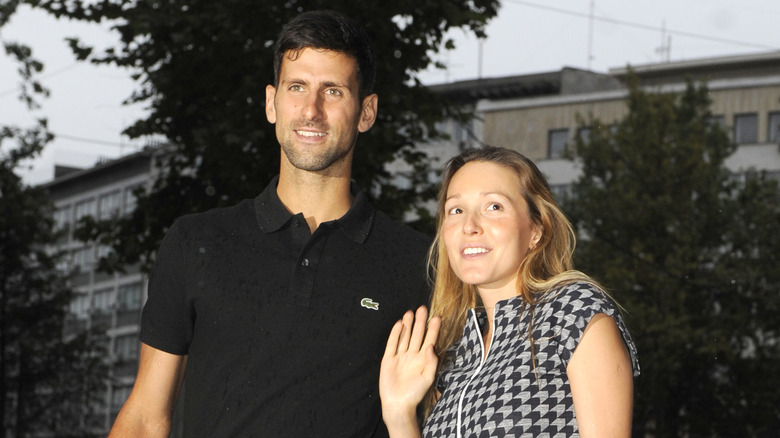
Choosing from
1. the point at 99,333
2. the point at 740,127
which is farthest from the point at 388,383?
the point at 740,127

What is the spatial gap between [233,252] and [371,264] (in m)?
0.50

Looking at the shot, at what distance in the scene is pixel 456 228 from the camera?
386 cm

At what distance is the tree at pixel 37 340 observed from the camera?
26969mm

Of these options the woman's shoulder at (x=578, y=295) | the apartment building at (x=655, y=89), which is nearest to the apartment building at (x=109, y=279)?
the apartment building at (x=655, y=89)

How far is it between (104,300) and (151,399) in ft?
291

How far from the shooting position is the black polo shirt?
390cm

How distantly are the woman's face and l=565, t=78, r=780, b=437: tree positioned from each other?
28.0m

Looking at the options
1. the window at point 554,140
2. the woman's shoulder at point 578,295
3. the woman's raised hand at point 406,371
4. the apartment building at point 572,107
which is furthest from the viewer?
the window at point 554,140

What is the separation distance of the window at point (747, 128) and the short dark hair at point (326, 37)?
5799 cm

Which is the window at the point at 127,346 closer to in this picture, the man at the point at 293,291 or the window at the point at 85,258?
the window at the point at 85,258

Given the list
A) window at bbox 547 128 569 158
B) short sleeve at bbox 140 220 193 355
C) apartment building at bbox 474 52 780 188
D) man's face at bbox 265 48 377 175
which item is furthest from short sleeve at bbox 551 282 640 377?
window at bbox 547 128 569 158

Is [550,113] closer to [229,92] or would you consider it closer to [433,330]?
[229,92]

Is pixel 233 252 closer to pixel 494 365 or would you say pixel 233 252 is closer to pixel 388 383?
pixel 388 383

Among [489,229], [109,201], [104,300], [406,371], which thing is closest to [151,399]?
[406,371]
